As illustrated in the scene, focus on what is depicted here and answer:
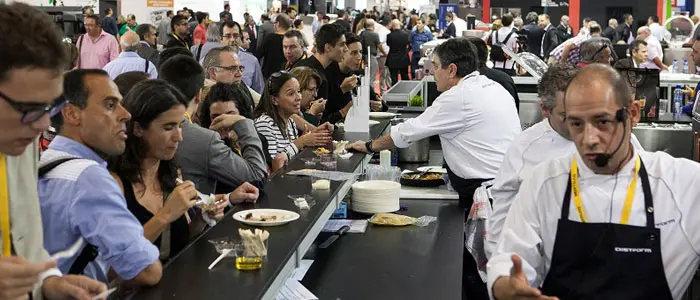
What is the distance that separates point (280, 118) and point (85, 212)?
3.11 meters

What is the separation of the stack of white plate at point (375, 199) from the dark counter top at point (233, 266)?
63 centimetres

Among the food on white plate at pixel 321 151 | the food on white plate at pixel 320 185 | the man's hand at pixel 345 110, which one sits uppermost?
the man's hand at pixel 345 110

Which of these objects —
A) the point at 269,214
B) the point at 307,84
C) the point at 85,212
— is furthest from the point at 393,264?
the point at 307,84

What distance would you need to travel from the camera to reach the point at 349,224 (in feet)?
13.9

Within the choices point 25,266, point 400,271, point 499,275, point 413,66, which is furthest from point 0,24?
point 413,66

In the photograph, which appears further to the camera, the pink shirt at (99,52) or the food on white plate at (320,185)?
the pink shirt at (99,52)

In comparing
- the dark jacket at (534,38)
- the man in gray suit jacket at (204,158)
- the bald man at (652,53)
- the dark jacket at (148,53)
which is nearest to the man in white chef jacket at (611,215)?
the man in gray suit jacket at (204,158)

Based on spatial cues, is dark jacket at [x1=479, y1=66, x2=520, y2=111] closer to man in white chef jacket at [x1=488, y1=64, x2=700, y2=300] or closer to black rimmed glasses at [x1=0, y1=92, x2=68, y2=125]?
man in white chef jacket at [x1=488, y1=64, x2=700, y2=300]

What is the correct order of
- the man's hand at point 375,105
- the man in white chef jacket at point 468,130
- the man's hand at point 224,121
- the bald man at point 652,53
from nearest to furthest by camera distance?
the man's hand at point 224,121
the man in white chef jacket at point 468,130
the man's hand at point 375,105
the bald man at point 652,53

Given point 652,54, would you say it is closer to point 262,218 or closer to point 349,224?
point 349,224

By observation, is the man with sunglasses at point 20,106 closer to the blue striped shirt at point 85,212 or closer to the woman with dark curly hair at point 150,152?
the blue striped shirt at point 85,212

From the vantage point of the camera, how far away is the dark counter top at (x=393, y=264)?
328cm

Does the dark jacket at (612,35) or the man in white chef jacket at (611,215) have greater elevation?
the dark jacket at (612,35)

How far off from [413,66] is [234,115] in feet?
45.1
